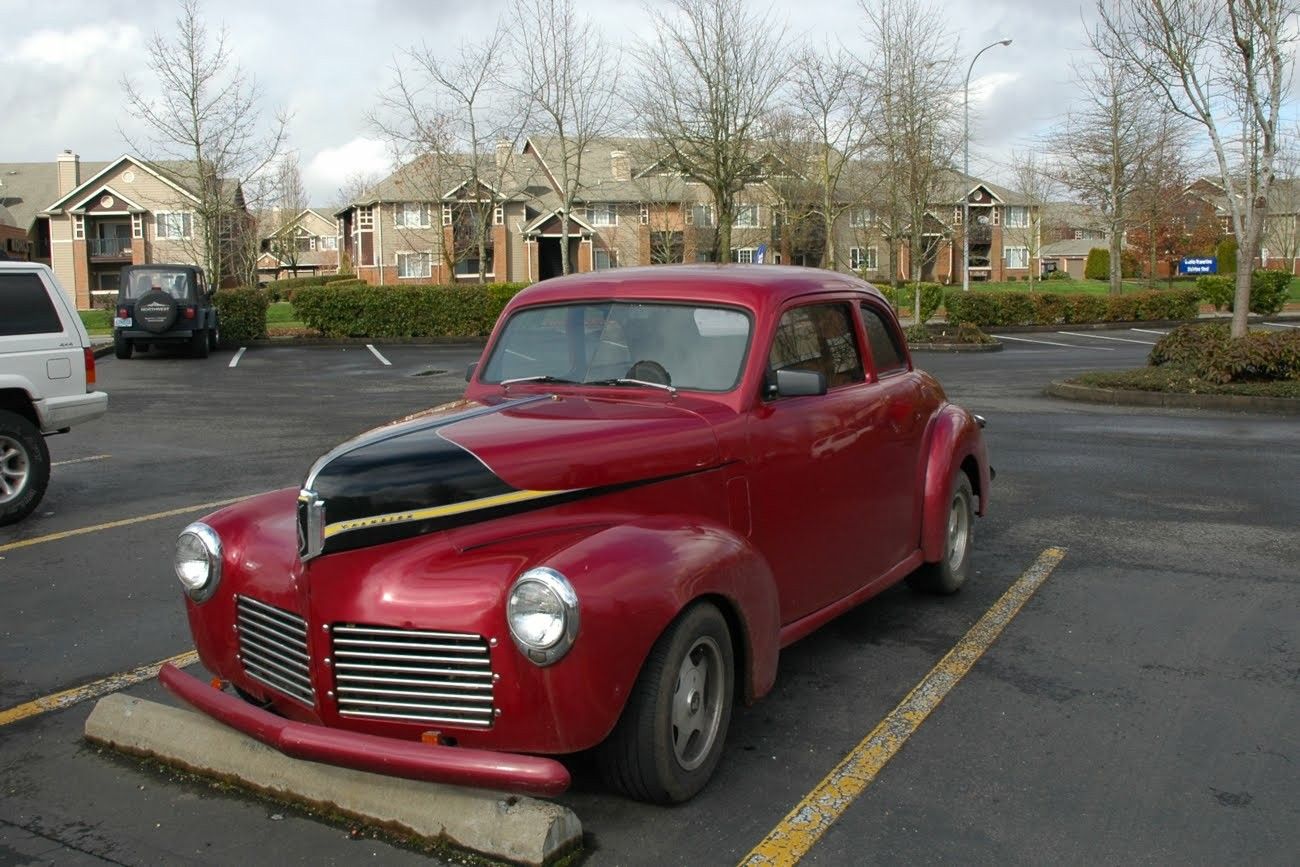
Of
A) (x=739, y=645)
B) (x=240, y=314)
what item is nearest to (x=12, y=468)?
(x=739, y=645)

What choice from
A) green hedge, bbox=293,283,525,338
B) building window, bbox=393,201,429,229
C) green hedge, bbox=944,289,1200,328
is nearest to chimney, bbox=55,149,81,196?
building window, bbox=393,201,429,229

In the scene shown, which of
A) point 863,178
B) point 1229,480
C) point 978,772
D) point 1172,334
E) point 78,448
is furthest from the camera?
point 863,178

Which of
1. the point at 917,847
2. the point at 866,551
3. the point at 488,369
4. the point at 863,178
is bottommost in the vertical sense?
the point at 917,847

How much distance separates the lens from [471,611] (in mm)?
3391

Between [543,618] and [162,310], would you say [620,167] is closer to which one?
[162,310]

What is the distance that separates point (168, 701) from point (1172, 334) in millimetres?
16858

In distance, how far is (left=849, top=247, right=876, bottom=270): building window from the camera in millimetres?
55250

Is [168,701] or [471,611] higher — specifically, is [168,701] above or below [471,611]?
below

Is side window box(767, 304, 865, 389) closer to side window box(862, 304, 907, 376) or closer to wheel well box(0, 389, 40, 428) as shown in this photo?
side window box(862, 304, 907, 376)

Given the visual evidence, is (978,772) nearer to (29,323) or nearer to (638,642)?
(638,642)

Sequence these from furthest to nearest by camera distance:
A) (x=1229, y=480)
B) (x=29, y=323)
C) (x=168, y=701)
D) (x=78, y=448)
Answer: (x=78, y=448) → (x=1229, y=480) → (x=29, y=323) → (x=168, y=701)

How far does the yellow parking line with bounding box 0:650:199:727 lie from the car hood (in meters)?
1.48

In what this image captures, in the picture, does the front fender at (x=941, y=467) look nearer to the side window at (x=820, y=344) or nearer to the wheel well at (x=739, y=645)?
the side window at (x=820, y=344)

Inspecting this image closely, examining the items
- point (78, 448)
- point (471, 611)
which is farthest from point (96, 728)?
point (78, 448)
